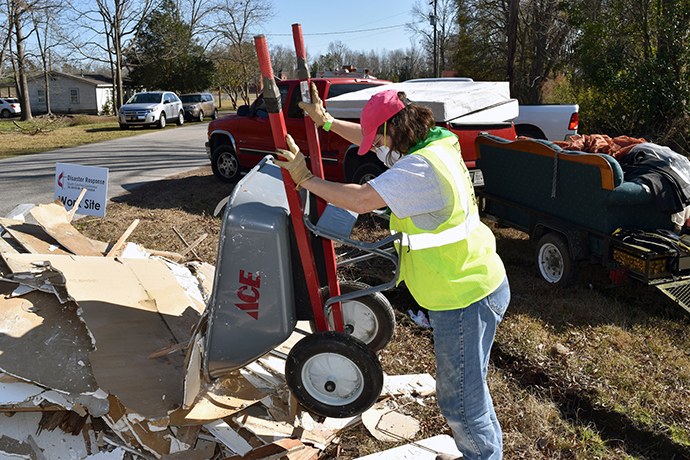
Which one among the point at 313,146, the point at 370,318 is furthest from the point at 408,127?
the point at 370,318

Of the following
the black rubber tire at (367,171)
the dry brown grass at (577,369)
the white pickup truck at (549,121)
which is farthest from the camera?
the white pickup truck at (549,121)

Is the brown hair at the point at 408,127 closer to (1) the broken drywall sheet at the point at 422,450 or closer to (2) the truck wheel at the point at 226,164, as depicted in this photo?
(1) the broken drywall sheet at the point at 422,450

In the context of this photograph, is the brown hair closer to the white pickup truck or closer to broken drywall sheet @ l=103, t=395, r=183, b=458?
broken drywall sheet @ l=103, t=395, r=183, b=458

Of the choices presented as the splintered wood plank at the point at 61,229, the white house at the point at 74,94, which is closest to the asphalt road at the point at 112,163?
the splintered wood plank at the point at 61,229

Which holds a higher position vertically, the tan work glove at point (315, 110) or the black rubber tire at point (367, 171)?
the tan work glove at point (315, 110)

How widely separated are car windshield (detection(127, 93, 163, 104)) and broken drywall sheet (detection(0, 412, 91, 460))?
24.2 m

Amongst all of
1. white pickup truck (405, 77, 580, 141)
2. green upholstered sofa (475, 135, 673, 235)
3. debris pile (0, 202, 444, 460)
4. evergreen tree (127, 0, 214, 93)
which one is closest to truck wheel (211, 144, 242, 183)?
green upholstered sofa (475, 135, 673, 235)

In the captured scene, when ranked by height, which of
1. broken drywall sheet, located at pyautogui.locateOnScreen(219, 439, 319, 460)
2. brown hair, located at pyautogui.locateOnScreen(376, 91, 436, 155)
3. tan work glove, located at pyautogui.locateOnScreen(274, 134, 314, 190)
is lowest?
broken drywall sheet, located at pyautogui.locateOnScreen(219, 439, 319, 460)

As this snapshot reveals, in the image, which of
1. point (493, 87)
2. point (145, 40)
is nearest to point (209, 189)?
point (493, 87)

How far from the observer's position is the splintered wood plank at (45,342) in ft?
9.37

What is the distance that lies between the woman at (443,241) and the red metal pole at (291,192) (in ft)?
0.76

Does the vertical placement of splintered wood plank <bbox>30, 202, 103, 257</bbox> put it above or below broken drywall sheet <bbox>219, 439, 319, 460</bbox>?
above

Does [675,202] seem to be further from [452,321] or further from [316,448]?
[316,448]

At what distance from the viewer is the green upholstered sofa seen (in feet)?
15.3
